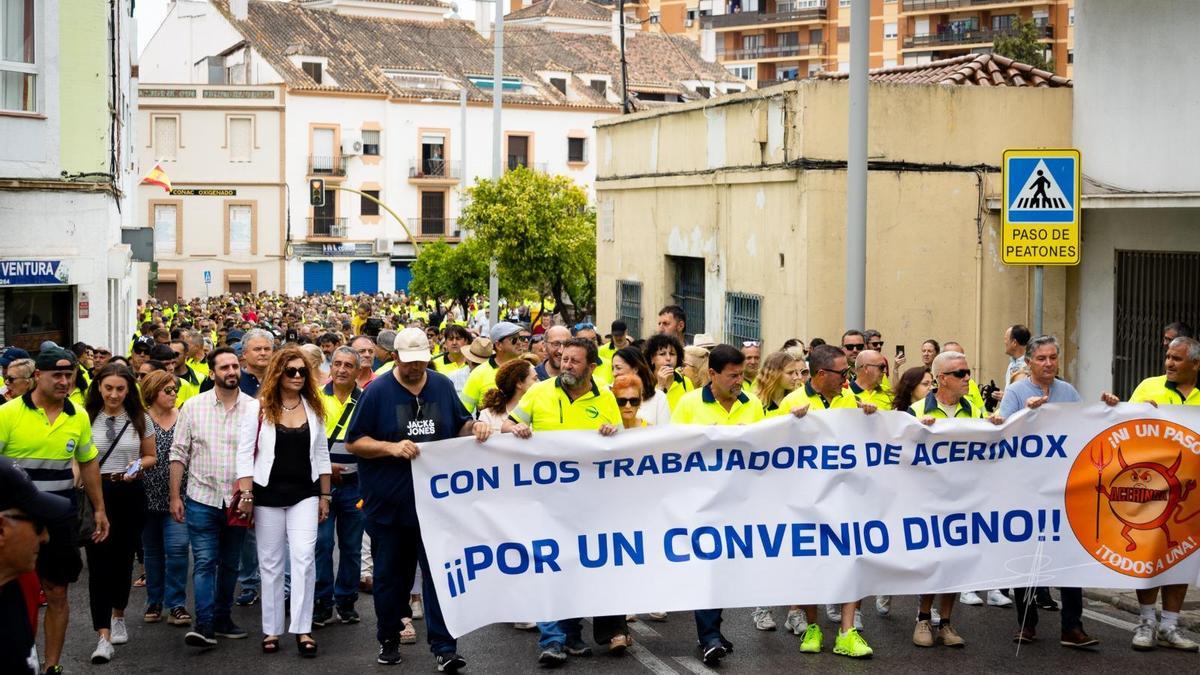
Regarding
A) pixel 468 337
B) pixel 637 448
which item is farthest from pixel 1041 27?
pixel 637 448

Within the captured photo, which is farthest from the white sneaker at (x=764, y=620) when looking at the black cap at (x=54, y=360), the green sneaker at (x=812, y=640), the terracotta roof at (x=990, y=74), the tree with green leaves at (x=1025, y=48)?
the tree with green leaves at (x=1025, y=48)

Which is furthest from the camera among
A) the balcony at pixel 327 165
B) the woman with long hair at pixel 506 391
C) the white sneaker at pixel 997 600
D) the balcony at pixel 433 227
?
the balcony at pixel 433 227

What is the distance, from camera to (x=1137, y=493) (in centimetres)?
929

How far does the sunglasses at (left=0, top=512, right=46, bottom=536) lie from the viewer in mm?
5113

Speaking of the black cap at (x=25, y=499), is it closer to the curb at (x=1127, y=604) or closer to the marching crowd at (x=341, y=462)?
the marching crowd at (x=341, y=462)

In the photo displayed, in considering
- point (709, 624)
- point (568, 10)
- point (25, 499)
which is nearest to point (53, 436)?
point (709, 624)

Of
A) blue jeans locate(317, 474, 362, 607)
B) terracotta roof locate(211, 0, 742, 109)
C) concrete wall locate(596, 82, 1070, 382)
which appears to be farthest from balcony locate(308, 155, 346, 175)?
blue jeans locate(317, 474, 362, 607)

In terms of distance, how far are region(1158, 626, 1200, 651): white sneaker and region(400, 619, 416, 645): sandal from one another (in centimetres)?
429

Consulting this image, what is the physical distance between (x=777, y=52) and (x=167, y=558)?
267 feet

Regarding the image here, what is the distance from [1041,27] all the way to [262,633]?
68.1 m

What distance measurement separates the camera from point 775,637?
9656 millimetres

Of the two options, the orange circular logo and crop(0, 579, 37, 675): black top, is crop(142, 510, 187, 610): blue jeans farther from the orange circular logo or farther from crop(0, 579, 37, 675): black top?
the orange circular logo

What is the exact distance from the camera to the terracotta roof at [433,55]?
70.8 meters

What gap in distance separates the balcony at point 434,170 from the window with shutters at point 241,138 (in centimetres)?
708
